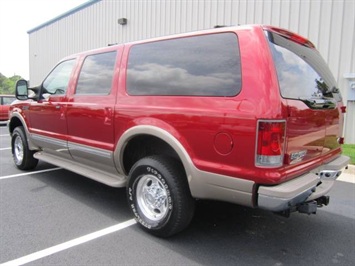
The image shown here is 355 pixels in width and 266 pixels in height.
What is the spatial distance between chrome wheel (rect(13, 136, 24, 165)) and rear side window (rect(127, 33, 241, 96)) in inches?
134

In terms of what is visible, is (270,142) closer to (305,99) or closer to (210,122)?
(210,122)

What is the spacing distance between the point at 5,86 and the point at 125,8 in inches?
3161

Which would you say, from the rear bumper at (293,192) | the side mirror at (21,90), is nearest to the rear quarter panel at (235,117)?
the rear bumper at (293,192)

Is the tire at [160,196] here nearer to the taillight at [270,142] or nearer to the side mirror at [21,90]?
the taillight at [270,142]

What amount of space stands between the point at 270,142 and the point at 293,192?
0.44 metres

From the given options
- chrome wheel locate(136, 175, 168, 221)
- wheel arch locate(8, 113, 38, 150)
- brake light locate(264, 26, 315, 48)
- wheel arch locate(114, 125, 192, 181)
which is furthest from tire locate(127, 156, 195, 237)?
wheel arch locate(8, 113, 38, 150)

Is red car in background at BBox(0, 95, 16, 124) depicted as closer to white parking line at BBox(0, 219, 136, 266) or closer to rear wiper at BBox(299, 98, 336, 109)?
white parking line at BBox(0, 219, 136, 266)

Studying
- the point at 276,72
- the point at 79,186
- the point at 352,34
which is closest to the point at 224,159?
the point at 276,72

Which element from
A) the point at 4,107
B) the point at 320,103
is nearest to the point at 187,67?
the point at 320,103

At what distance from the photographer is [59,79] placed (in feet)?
16.2

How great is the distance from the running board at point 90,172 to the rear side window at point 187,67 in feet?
3.49

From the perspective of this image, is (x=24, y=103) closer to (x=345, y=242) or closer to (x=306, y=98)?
(x=306, y=98)

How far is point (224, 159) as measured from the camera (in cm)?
277

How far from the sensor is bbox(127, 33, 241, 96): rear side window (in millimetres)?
2828
